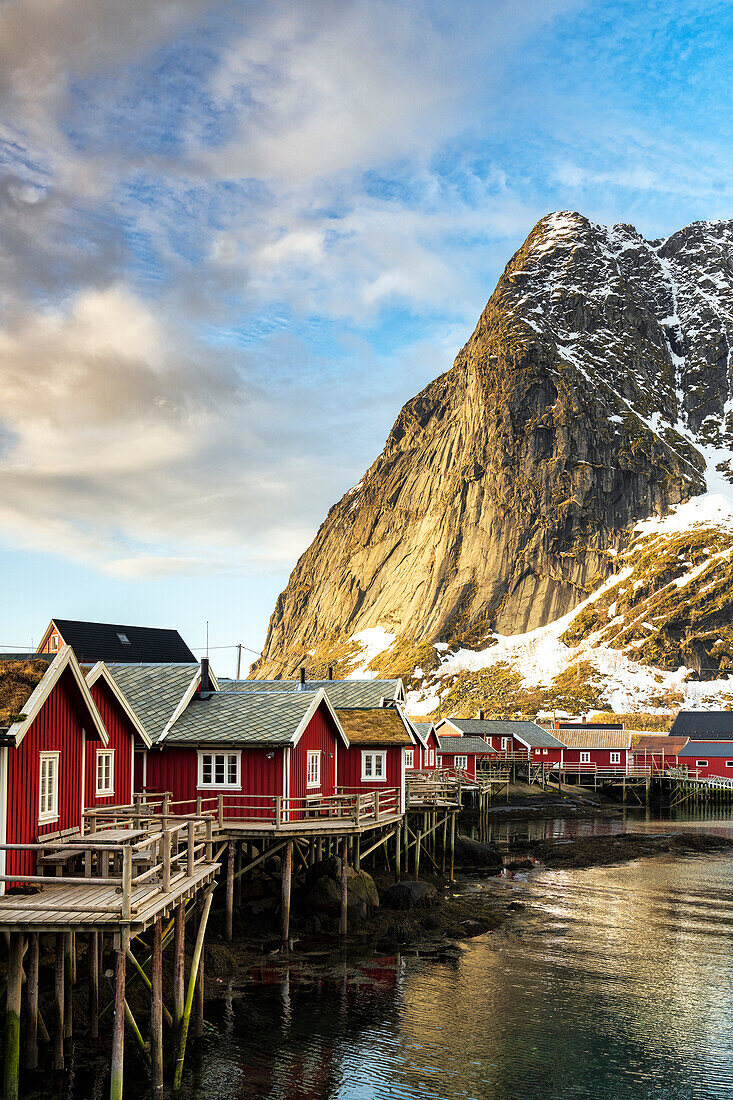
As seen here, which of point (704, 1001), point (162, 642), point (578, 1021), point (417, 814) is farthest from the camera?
point (162, 642)

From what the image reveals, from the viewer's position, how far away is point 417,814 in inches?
1843

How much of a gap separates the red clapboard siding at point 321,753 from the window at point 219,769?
1946mm

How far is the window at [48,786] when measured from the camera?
69.5ft

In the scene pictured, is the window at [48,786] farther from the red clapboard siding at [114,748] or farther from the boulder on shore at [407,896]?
the boulder on shore at [407,896]

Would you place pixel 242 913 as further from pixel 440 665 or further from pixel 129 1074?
pixel 440 665

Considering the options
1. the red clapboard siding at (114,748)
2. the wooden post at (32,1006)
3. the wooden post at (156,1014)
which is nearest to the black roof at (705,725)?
the red clapboard siding at (114,748)

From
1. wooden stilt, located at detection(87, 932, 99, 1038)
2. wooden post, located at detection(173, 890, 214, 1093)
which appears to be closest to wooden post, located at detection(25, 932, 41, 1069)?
wooden stilt, located at detection(87, 932, 99, 1038)

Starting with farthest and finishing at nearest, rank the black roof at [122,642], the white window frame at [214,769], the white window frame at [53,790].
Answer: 1. the black roof at [122,642]
2. the white window frame at [214,769]
3. the white window frame at [53,790]

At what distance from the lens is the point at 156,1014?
17641 mm

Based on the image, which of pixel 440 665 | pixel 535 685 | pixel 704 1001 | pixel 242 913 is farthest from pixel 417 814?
pixel 440 665

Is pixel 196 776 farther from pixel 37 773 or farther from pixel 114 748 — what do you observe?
pixel 37 773

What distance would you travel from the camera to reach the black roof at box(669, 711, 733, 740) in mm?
119375

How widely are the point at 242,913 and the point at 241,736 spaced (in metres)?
5.60

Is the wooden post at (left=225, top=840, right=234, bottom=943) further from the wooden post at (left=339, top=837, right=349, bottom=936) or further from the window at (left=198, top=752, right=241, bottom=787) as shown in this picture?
the wooden post at (left=339, top=837, right=349, bottom=936)
